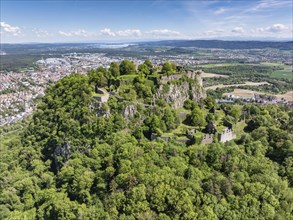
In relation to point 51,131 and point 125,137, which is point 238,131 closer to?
point 125,137

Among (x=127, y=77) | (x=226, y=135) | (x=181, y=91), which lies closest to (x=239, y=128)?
(x=226, y=135)

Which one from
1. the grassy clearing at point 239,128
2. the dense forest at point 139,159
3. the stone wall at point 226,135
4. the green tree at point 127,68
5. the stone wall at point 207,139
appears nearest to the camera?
the dense forest at point 139,159

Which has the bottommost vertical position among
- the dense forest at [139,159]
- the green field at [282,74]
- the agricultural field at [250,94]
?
the agricultural field at [250,94]

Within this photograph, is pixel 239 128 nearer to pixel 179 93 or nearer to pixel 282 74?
pixel 179 93

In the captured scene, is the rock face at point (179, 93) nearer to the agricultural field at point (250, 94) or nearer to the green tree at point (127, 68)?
the green tree at point (127, 68)

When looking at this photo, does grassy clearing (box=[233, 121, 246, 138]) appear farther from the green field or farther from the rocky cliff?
the green field

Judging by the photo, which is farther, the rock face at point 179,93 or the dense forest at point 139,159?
the rock face at point 179,93

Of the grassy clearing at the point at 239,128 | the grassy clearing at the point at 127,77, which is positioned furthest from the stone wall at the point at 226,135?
the grassy clearing at the point at 127,77
